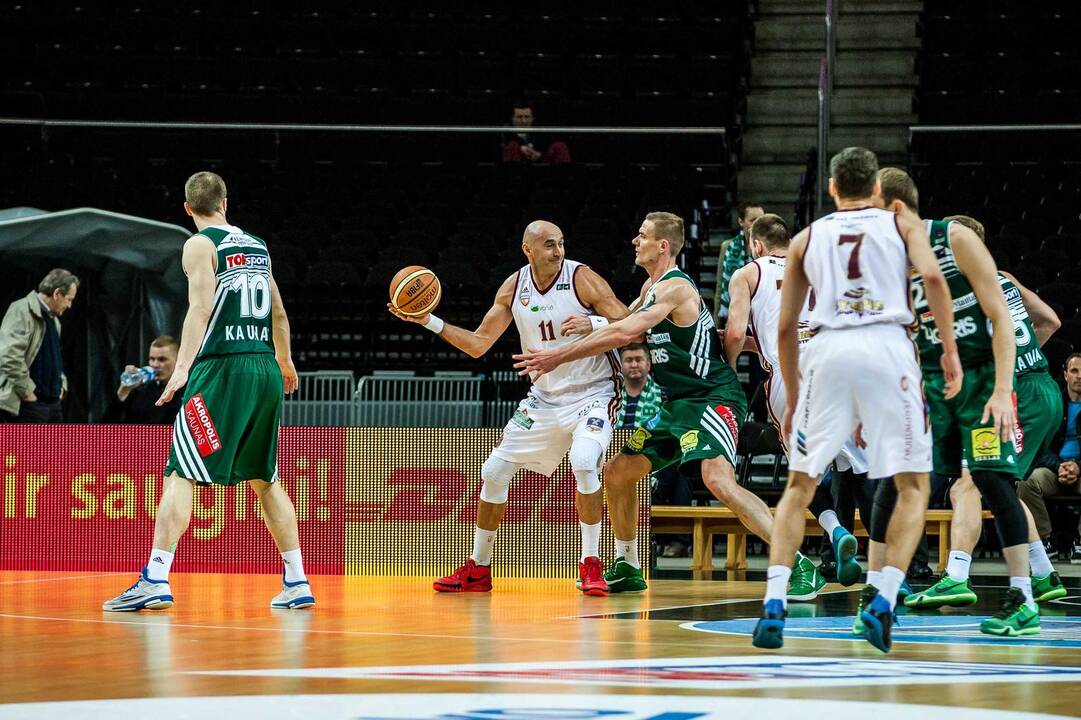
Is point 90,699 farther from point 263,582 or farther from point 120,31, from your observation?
point 120,31

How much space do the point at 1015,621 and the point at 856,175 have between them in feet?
6.16

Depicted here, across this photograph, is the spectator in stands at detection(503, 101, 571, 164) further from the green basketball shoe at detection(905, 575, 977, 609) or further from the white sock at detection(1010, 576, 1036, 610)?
the white sock at detection(1010, 576, 1036, 610)

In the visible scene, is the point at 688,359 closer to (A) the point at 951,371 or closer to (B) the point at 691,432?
(B) the point at 691,432

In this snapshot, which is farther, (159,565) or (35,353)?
(35,353)

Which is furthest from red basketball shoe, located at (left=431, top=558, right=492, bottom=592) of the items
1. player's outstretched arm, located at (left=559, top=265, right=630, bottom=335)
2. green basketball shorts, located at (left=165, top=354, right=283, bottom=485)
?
green basketball shorts, located at (left=165, top=354, right=283, bottom=485)

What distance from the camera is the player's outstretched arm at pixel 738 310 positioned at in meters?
7.66

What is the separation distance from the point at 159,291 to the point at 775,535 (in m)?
8.04

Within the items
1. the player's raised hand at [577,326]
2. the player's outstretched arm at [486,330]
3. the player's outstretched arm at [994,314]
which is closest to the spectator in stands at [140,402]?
the player's outstretched arm at [486,330]

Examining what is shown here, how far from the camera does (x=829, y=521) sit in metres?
7.99

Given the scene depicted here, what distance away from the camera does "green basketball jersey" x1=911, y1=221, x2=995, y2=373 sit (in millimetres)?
6004

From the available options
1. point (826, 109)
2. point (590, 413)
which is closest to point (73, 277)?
point (590, 413)

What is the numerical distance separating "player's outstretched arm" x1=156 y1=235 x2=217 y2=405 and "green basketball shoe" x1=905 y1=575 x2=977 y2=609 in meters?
3.38

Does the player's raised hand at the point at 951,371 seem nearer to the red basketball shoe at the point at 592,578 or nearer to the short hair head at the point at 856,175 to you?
the short hair head at the point at 856,175

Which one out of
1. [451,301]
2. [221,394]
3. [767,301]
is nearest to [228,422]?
[221,394]
